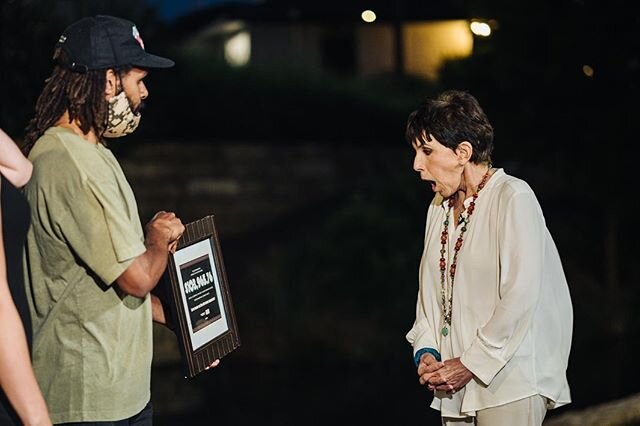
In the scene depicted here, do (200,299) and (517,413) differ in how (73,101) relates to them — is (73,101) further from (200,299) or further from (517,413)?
(517,413)

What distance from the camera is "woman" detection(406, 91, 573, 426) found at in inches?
175

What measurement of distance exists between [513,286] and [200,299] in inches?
39.9

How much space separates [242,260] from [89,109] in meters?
15.6

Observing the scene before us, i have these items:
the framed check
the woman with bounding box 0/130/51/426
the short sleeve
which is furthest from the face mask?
the woman with bounding box 0/130/51/426

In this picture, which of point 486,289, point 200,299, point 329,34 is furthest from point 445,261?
point 329,34

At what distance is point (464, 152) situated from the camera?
4.59m

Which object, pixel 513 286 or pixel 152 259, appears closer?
pixel 152 259

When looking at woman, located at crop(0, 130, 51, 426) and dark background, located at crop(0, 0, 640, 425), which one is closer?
woman, located at crop(0, 130, 51, 426)

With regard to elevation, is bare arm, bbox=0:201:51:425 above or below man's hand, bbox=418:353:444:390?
above

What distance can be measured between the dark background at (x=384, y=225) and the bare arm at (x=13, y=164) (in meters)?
8.68

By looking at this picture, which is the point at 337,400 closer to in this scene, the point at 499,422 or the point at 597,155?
the point at 597,155

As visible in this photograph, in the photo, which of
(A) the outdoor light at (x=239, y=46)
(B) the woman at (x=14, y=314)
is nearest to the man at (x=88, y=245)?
(B) the woman at (x=14, y=314)

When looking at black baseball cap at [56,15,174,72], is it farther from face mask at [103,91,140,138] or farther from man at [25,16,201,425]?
face mask at [103,91,140,138]

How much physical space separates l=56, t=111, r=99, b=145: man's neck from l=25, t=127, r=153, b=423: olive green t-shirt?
0.04 m
